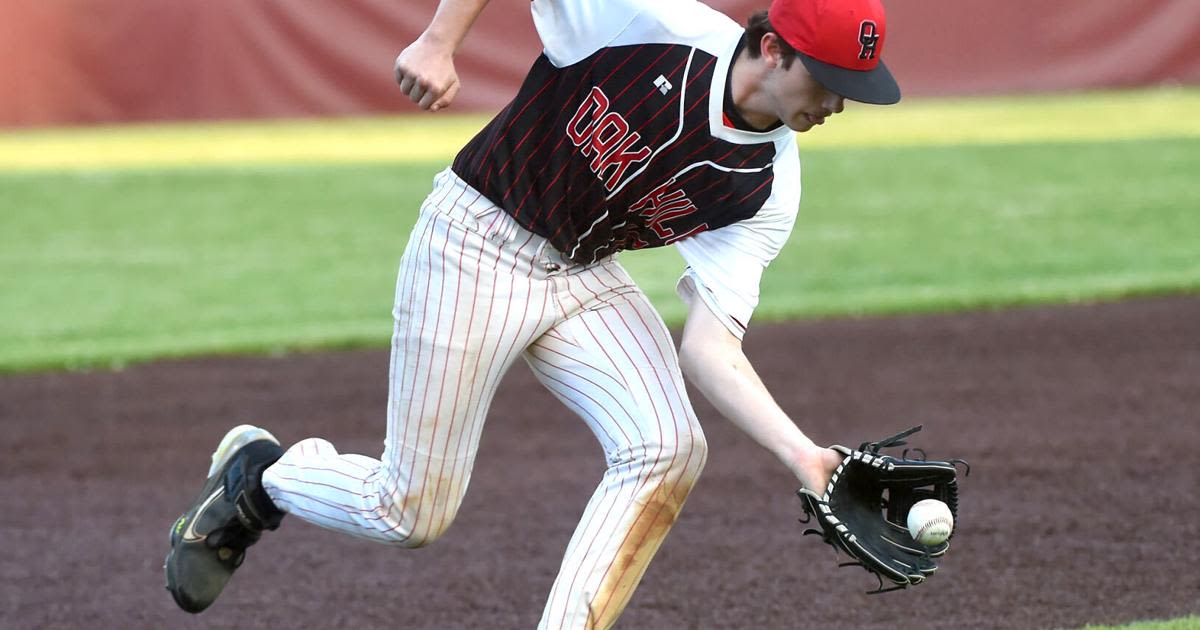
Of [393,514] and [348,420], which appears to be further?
[348,420]

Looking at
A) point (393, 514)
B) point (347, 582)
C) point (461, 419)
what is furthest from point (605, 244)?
point (347, 582)

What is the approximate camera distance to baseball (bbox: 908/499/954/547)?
294 cm

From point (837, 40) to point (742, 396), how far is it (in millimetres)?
730

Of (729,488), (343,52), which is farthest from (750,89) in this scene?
(343,52)

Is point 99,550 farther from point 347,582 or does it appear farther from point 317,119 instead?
point 317,119

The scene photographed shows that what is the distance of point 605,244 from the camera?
3.37 meters

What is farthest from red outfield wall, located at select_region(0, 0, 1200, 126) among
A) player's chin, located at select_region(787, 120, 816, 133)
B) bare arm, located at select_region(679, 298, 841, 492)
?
player's chin, located at select_region(787, 120, 816, 133)

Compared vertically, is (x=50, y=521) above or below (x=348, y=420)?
above

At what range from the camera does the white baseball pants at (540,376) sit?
3.19 m

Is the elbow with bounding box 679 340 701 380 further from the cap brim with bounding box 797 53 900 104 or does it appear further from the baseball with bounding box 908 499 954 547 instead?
the cap brim with bounding box 797 53 900 104

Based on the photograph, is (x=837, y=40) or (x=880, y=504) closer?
(x=837, y=40)

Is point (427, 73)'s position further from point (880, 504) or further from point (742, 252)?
point (880, 504)

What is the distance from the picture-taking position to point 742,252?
129 inches

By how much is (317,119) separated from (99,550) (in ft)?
41.0
